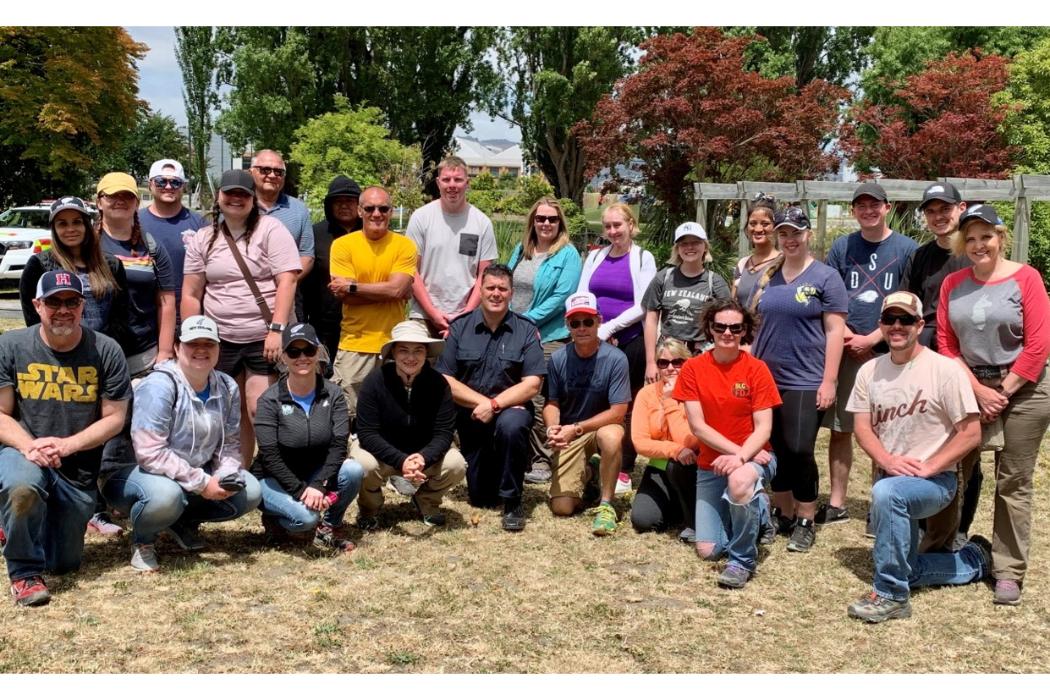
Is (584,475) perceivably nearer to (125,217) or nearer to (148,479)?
(148,479)

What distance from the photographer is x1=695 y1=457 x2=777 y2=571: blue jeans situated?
504 centimetres

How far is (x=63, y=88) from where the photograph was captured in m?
25.9

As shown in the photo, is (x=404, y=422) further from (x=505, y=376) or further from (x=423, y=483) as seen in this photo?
(x=505, y=376)

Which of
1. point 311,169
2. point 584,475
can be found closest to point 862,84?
point 311,169

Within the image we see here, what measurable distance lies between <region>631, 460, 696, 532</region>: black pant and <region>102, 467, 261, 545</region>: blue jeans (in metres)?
2.29

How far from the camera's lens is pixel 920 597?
4812mm

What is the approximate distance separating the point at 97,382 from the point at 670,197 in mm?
20344

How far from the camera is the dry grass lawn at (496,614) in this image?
157 inches

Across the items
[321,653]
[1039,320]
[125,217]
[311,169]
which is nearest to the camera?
[321,653]

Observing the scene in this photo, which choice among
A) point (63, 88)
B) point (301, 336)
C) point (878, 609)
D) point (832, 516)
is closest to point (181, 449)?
point (301, 336)

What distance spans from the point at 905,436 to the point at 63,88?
26676mm

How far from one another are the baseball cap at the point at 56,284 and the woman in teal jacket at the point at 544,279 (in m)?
3.02

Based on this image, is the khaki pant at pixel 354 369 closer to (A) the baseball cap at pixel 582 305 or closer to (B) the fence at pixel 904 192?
(A) the baseball cap at pixel 582 305

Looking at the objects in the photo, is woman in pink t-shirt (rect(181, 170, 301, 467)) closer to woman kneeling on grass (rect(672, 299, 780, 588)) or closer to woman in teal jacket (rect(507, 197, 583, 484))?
woman in teal jacket (rect(507, 197, 583, 484))
